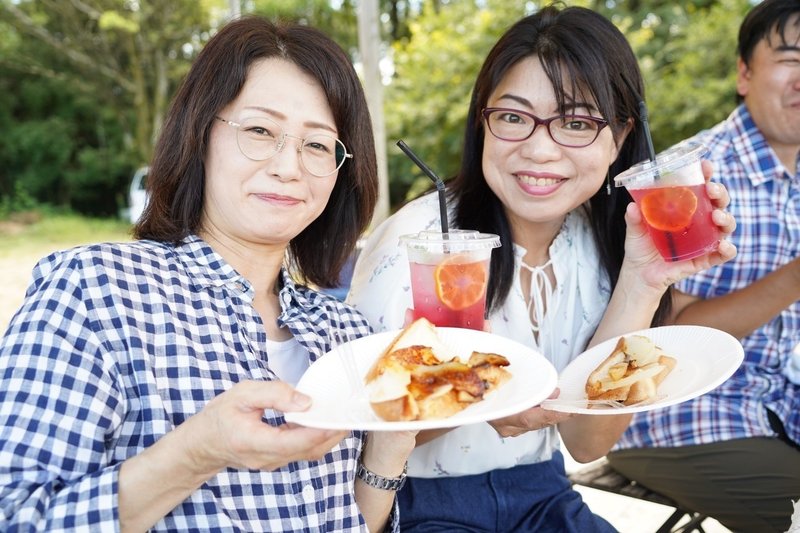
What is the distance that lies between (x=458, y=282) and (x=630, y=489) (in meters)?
1.54

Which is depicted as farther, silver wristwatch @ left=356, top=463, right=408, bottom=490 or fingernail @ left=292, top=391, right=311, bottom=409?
silver wristwatch @ left=356, top=463, right=408, bottom=490

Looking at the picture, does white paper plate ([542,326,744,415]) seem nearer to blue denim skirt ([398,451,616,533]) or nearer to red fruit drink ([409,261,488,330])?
red fruit drink ([409,261,488,330])

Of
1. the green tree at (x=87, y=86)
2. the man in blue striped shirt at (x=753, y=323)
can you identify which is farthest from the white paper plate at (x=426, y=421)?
the green tree at (x=87, y=86)

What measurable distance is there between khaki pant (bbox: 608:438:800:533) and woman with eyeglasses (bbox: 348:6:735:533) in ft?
1.49

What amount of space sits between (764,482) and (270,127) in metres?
2.12

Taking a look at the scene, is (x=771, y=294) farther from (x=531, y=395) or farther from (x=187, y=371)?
(x=187, y=371)

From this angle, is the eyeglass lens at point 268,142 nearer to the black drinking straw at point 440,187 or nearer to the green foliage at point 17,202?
the black drinking straw at point 440,187

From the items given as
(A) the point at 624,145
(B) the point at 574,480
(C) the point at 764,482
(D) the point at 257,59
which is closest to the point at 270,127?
(D) the point at 257,59

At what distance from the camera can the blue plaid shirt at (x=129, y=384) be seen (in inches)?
54.9

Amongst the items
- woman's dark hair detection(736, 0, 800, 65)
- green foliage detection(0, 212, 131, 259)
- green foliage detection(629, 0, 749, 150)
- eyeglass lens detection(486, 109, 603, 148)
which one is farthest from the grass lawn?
green foliage detection(629, 0, 749, 150)

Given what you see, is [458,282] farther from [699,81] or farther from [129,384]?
A: [699,81]

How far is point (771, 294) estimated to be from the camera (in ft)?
8.55

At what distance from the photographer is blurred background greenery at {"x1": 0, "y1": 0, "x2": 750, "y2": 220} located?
12.0 m

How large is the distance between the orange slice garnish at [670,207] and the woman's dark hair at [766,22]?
52.4 inches
